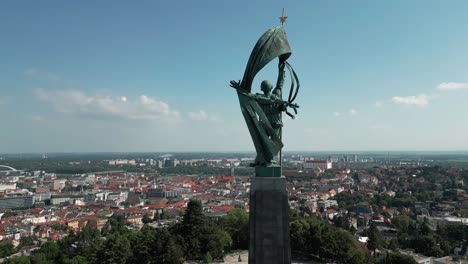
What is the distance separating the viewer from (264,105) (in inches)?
513

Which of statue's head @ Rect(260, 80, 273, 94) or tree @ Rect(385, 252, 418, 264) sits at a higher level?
statue's head @ Rect(260, 80, 273, 94)

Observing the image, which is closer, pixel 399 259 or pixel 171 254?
pixel 171 254

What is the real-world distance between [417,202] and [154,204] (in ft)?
183

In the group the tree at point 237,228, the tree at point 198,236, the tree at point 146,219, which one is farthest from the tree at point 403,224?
the tree at point 146,219

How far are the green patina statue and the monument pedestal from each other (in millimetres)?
624

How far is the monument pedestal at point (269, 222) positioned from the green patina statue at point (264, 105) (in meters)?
0.62

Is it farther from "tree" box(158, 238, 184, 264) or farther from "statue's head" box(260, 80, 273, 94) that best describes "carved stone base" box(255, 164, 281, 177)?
"tree" box(158, 238, 184, 264)

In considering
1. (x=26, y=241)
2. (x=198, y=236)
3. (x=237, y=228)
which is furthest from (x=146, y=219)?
(x=198, y=236)

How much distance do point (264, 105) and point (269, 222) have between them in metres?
4.00

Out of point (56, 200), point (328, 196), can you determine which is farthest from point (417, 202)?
point (56, 200)

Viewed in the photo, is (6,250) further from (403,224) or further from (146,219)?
(403,224)

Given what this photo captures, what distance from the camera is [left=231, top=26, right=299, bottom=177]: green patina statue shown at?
1272 cm

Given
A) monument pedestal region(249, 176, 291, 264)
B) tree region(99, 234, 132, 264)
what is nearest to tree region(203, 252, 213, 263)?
tree region(99, 234, 132, 264)

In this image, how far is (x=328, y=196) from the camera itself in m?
89.4
